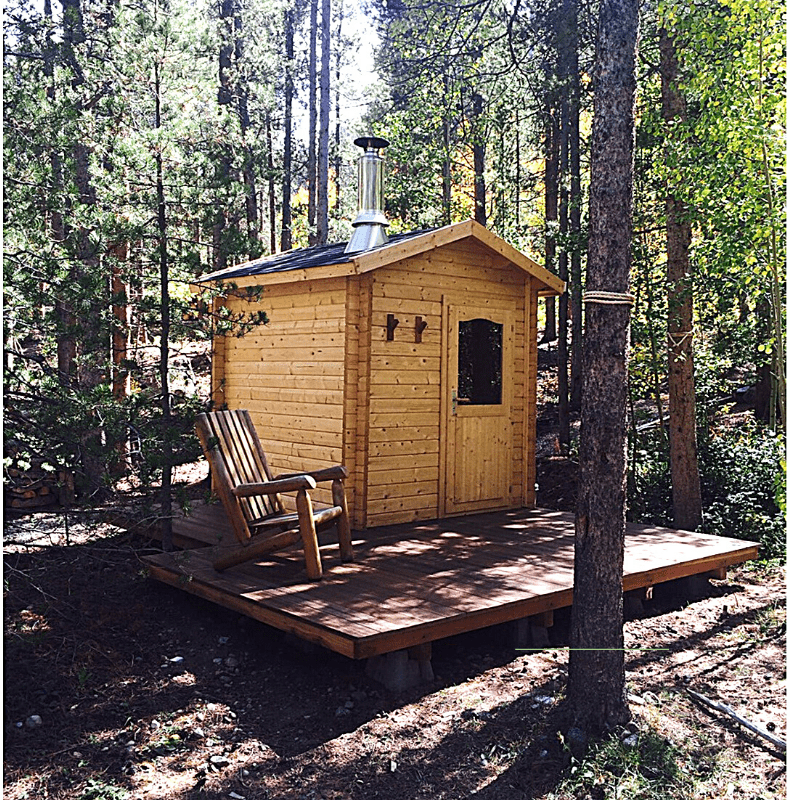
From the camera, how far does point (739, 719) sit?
4055 mm

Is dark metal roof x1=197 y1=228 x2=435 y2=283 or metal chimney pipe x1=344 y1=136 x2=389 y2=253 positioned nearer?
dark metal roof x1=197 y1=228 x2=435 y2=283

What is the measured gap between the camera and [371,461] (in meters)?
6.85

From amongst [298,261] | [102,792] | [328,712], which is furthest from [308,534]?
[298,261]

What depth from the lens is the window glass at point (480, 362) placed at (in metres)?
7.52

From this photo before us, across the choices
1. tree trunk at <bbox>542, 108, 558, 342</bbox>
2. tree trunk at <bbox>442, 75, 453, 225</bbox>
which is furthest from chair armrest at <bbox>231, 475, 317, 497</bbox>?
tree trunk at <bbox>442, 75, 453, 225</bbox>

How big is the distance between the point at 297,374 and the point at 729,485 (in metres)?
4.39

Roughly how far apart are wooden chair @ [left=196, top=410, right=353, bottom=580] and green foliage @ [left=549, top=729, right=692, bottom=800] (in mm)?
2167

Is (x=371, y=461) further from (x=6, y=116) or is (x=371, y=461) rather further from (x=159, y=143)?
(x=6, y=116)

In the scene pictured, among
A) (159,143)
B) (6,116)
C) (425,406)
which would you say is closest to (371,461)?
(425,406)

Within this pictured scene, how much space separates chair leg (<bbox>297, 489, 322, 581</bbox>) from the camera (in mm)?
5047

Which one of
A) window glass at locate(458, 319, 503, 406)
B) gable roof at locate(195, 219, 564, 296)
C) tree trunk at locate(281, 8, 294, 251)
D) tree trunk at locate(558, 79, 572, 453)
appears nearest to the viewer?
gable roof at locate(195, 219, 564, 296)

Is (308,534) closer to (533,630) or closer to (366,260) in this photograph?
(533,630)

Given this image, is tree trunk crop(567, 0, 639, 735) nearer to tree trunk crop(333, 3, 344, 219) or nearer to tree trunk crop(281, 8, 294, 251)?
tree trunk crop(281, 8, 294, 251)

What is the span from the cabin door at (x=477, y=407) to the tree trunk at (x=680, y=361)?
156cm
